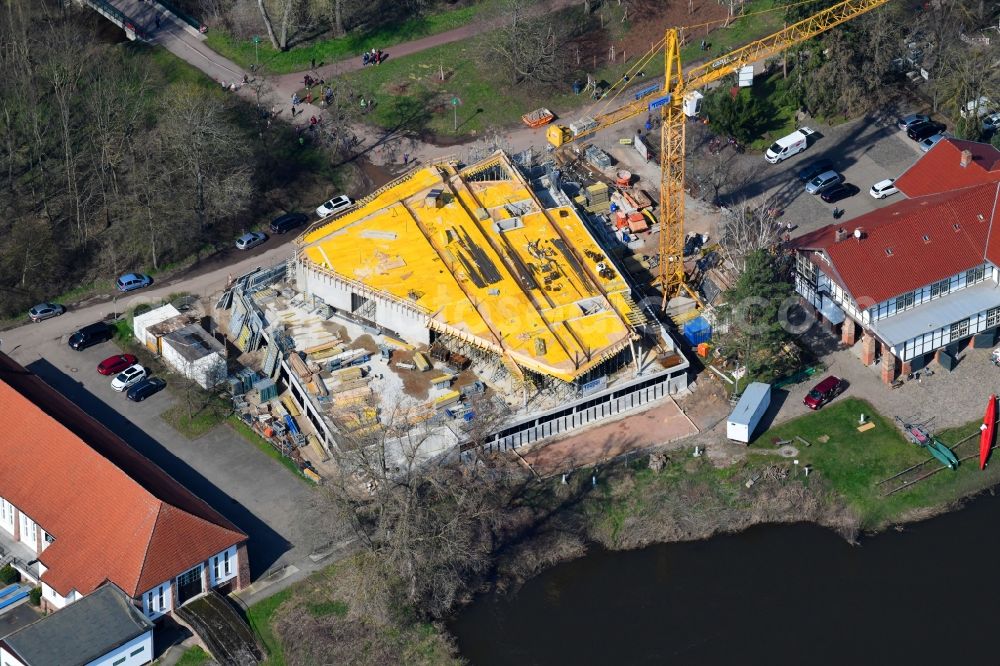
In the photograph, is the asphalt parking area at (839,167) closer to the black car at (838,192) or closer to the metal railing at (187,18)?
the black car at (838,192)

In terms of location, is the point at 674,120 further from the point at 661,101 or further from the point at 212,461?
the point at 212,461

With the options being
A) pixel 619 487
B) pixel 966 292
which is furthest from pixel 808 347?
pixel 619 487

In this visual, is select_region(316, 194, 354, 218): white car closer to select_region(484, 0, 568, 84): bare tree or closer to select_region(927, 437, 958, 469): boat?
select_region(484, 0, 568, 84): bare tree

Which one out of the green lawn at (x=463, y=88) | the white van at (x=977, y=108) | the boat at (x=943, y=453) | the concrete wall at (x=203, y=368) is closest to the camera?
the boat at (x=943, y=453)

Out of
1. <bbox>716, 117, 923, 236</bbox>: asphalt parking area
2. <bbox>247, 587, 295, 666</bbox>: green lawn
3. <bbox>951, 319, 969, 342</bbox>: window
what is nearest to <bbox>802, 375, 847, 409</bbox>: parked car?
<bbox>951, 319, 969, 342</bbox>: window

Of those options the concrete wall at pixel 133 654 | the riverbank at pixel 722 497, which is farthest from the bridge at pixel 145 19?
the concrete wall at pixel 133 654

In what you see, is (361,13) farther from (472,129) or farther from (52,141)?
(52,141)

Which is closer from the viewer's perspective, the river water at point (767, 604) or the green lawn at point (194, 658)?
the green lawn at point (194, 658)
